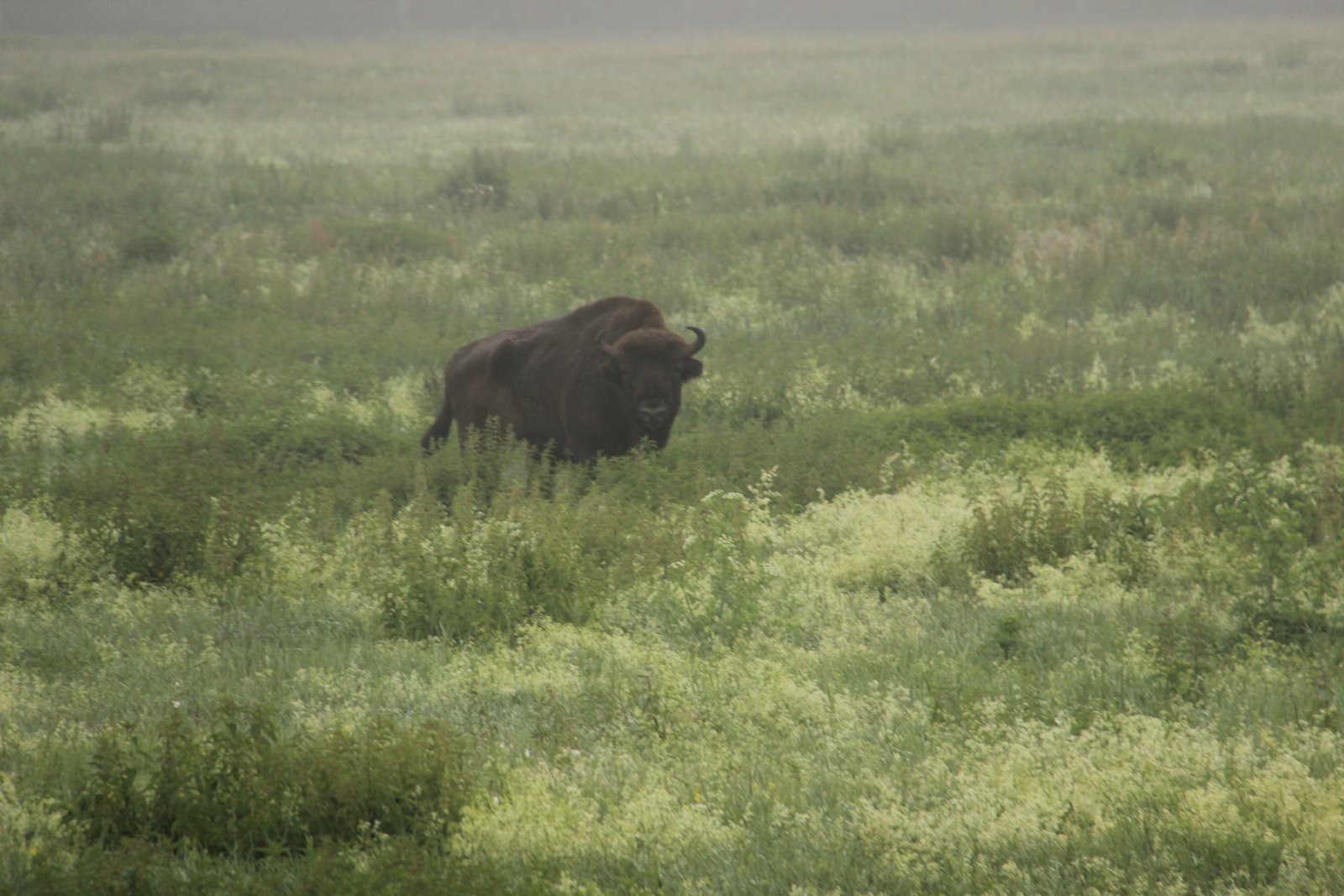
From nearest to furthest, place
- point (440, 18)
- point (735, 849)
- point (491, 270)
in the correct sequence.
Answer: point (735, 849)
point (491, 270)
point (440, 18)

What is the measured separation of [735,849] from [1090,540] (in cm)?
402

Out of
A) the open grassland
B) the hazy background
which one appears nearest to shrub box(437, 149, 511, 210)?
the open grassland

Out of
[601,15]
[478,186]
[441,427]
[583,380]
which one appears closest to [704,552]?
[583,380]

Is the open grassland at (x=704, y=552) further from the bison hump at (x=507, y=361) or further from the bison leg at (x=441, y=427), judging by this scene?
the bison hump at (x=507, y=361)

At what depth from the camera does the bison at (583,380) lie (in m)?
9.27

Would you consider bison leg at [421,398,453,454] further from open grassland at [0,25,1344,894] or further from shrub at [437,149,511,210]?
shrub at [437,149,511,210]

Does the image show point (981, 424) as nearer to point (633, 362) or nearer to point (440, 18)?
point (633, 362)

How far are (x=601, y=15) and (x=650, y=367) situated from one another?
10432 cm

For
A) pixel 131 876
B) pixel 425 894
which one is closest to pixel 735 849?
pixel 425 894

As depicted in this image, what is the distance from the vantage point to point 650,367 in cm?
924

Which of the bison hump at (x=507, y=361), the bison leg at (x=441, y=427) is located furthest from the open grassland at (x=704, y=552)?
the bison hump at (x=507, y=361)

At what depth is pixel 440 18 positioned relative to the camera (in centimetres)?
9975

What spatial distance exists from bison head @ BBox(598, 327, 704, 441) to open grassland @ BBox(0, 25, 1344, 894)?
46 centimetres

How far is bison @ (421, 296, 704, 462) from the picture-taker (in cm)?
927
